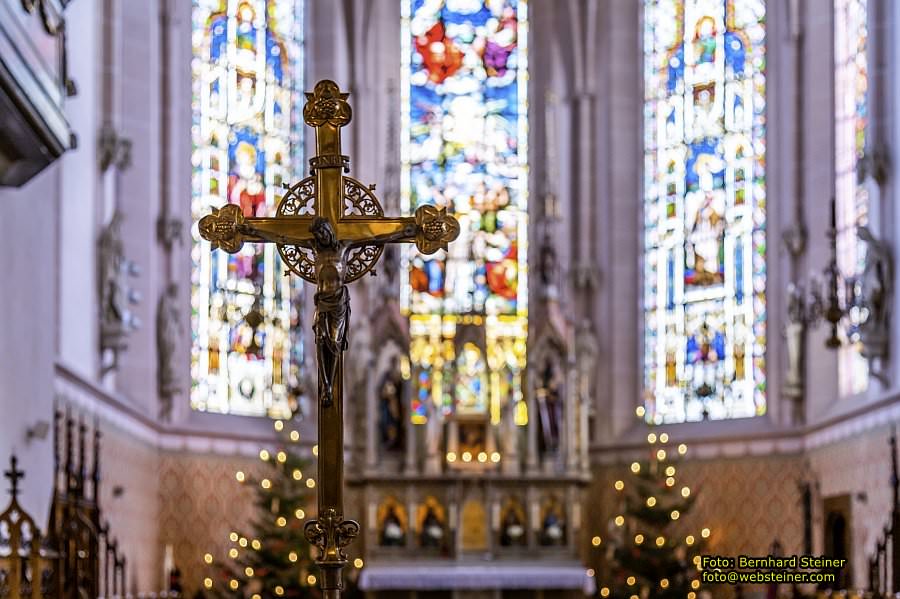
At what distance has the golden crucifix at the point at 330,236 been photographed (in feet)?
27.7

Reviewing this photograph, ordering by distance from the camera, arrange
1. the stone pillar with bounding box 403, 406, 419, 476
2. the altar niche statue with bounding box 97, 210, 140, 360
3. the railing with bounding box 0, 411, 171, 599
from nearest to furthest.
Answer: the railing with bounding box 0, 411, 171, 599, the altar niche statue with bounding box 97, 210, 140, 360, the stone pillar with bounding box 403, 406, 419, 476

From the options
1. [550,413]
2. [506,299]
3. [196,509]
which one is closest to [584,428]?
[550,413]

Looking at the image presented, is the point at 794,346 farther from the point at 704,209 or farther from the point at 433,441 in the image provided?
the point at 433,441

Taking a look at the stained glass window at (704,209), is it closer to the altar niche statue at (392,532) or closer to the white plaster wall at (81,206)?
the altar niche statue at (392,532)

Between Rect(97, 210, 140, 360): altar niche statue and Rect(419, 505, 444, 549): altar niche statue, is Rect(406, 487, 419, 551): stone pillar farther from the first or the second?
Rect(97, 210, 140, 360): altar niche statue

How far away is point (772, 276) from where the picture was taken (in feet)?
77.0

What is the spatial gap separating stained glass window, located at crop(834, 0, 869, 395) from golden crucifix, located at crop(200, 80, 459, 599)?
497 inches

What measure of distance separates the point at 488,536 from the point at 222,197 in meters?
5.77

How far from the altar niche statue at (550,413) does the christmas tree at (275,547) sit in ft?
10.5

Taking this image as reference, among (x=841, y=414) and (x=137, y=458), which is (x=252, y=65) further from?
(x=841, y=414)

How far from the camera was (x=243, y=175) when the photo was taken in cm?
2453

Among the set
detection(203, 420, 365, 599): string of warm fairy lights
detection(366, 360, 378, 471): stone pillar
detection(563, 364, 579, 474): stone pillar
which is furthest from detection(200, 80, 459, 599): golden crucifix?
detection(563, 364, 579, 474): stone pillar

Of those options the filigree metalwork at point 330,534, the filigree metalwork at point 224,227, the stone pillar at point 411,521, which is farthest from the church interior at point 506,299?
the filigree metalwork at point 330,534

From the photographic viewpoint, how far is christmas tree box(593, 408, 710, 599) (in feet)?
71.2
